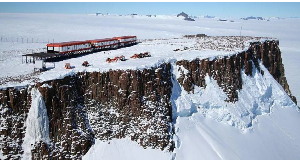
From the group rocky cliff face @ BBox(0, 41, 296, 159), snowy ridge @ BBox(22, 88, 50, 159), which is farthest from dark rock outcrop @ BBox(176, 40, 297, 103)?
snowy ridge @ BBox(22, 88, 50, 159)

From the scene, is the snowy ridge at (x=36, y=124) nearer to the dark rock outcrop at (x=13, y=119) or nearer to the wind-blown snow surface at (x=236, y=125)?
the dark rock outcrop at (x=13, y=119)

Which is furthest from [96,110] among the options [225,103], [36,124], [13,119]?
[225,103]

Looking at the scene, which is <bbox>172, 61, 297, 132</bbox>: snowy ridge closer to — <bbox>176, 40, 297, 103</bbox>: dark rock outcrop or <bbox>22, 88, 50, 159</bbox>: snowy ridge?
<bbox>176, 40, 297, 103</bbox>: dark rock outcrop

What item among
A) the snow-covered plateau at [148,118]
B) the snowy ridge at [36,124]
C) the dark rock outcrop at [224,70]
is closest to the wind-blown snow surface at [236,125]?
the snow-covered plateau at [148,118]

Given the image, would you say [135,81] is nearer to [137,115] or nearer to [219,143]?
[137,115]

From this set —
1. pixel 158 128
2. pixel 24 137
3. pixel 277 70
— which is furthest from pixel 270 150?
pixel 24 137
